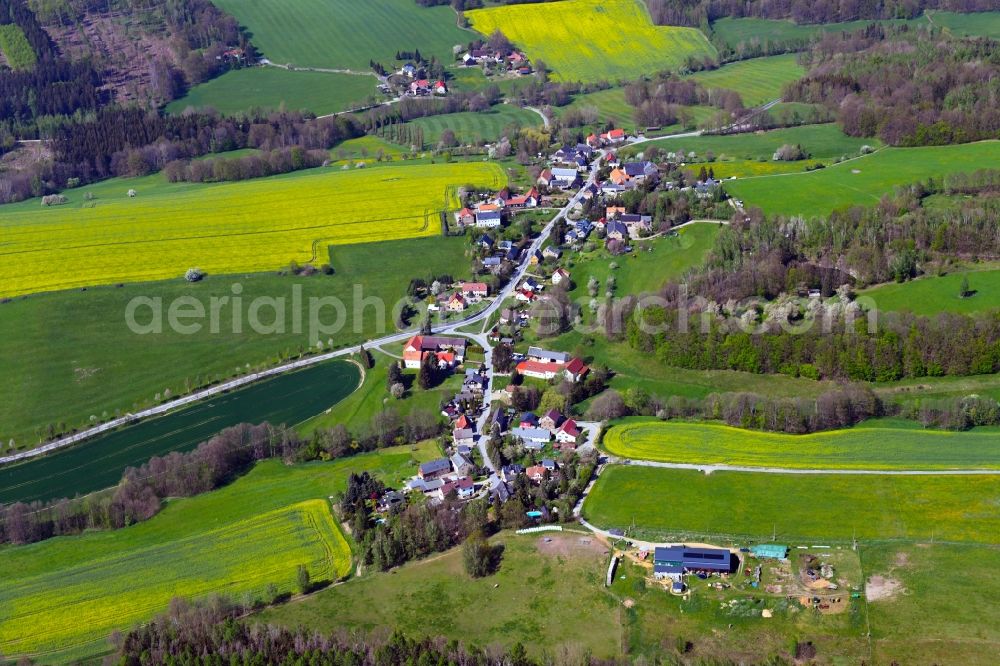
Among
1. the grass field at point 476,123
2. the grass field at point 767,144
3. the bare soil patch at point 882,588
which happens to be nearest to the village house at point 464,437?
the bare soil patch at point 882,588

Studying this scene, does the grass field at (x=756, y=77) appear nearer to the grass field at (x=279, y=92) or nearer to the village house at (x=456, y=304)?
the grass field at (x=279, y=92)

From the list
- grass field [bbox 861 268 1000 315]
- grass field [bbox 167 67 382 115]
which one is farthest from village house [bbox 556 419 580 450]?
grass field [bbox 167 67 382 115]

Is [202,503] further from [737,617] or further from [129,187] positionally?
[129,187]

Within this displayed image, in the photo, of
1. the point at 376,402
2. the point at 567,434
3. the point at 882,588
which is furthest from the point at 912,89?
the point at 882,588

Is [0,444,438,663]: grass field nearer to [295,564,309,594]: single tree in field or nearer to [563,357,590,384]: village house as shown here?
[295,564,309,594]: single tree in field

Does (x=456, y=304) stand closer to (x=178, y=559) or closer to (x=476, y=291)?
(x=476, y=291)

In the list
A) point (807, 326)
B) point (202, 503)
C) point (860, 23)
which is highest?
point (860, 23)

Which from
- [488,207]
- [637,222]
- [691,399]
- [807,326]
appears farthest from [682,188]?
[691,399]
